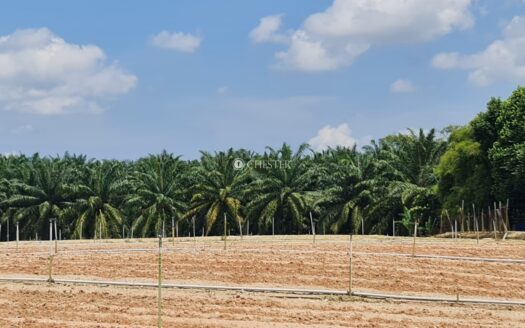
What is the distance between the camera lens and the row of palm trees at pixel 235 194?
134 ft

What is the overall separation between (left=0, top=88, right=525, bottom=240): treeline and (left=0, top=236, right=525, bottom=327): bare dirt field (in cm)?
1380

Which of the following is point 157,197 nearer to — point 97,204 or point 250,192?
point 97,204

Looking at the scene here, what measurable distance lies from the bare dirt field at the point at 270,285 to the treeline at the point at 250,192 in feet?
45.3

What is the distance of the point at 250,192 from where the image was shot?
43.6 meters

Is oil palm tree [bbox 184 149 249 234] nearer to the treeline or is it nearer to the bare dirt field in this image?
the treeline

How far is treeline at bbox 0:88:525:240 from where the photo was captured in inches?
1588

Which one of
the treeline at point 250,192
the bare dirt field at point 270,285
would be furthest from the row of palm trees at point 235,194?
the bare dirt field at point 270,285

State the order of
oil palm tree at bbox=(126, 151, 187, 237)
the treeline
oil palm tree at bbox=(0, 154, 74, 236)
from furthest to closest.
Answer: oil palm tree at bbox=(0, 154, 74, 236), oil palm tree at bbox=(126, 151, 187, 237), the treeline

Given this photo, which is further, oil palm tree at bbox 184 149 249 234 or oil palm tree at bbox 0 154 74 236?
oil palm tree at bbox 0 154 74 236

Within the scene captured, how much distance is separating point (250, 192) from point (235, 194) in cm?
101

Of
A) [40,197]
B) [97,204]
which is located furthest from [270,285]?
[40,197]

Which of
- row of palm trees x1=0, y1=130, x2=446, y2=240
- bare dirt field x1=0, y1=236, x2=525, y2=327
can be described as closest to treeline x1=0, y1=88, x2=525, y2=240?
row of palm trees x1=0, y1=130, x2=446, y2=240

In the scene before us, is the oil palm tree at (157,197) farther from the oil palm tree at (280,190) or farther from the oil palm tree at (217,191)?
the oil palm tree at (280,190)

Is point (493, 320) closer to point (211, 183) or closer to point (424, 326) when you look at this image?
point (424, 326)
